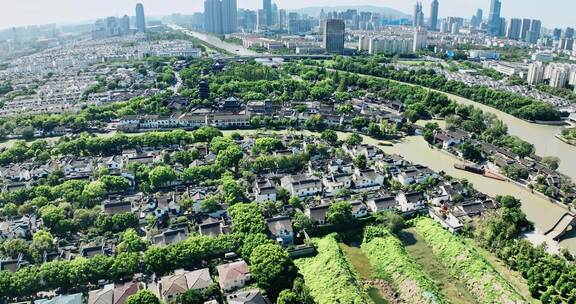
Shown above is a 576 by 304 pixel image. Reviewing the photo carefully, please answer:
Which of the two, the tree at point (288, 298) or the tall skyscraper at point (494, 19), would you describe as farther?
the tall skyscraper at point (494, 19)

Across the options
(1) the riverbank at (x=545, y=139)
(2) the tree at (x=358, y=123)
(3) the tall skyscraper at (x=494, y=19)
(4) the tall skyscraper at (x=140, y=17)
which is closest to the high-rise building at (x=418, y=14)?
(3) the tall skyscraper at (x=494, y=19)

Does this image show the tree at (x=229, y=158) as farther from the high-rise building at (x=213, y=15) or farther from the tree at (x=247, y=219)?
the high-rise building at (x=213, y=15)

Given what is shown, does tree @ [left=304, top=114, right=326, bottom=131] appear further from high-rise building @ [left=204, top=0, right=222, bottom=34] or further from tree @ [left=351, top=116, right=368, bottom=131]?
high-rise building @ [left=204, top=0, right=222, bottom=34]

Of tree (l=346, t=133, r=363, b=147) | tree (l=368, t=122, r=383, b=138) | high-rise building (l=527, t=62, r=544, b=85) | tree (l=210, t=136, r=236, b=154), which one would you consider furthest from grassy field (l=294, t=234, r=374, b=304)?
high-rise building (l=527, t=62, r=544, b=85)

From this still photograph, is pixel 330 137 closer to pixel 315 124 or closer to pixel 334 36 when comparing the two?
pixel 315 124

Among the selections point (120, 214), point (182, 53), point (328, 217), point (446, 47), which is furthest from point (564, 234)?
point (446, 47)

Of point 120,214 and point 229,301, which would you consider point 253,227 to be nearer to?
point 229,301
